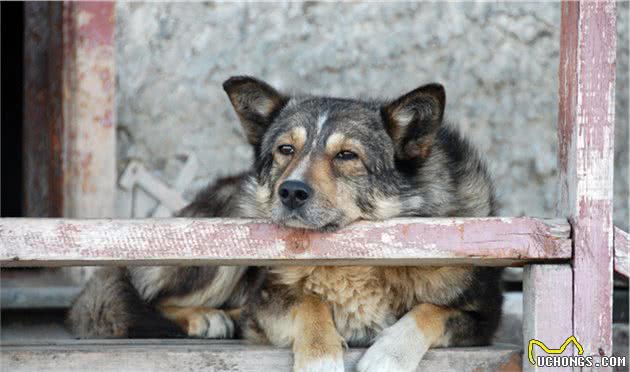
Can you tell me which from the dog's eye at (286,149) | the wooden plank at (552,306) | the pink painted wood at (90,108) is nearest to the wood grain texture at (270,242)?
the wooden plank at (552,306)

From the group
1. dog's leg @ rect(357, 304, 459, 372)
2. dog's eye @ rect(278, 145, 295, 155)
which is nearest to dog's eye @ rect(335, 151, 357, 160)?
dog's eye @ rect(278, 145, 295, 155)

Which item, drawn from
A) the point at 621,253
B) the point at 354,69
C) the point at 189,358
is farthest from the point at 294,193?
the point at 354,69

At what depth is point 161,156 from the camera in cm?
636

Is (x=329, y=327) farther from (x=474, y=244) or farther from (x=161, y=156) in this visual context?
(x=161, y=156)

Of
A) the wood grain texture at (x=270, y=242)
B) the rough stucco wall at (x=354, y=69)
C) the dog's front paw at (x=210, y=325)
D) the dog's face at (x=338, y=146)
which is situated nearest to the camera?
the wood grain texture at (x=270, y=242)

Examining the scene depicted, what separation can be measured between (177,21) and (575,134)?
320 cm

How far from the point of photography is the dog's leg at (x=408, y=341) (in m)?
3.89

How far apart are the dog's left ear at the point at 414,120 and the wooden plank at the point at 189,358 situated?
86 cm

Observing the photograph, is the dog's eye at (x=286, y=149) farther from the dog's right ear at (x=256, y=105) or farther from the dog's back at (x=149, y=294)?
the dog's back at (x=149, y=294)

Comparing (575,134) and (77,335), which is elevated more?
(575,134)

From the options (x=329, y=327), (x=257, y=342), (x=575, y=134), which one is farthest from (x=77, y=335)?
(x=575, y=134)

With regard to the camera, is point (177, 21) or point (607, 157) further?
point (177, 21)

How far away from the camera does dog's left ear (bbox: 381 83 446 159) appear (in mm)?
4246

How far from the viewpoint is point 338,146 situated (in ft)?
13.9
